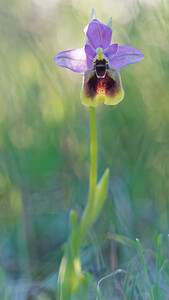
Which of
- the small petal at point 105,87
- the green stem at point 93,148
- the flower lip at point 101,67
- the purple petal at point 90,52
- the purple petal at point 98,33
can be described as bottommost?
the green stem at point 93,148

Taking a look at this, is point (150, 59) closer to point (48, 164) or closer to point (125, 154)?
point (125, 154)

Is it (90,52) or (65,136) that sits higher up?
(90,52)

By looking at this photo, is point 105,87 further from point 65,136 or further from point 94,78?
point 65,136

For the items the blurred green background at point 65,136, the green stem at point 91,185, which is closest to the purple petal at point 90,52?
the green stem at point 91,185

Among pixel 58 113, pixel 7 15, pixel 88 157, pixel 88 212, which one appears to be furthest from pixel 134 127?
pixel 7 15

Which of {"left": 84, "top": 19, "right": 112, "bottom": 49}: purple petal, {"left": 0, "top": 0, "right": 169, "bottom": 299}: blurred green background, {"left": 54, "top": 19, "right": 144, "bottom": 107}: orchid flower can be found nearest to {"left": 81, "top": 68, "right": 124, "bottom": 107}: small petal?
{"left": 54, "top": 19, "right": 144, "bottom": 107}: orchid flower

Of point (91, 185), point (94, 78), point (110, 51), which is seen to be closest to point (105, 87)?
point (94, 78)

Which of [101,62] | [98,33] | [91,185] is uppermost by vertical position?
[98,33]

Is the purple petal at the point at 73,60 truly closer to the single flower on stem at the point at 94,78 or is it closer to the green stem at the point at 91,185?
the single flower on stem at the point at 94,78
